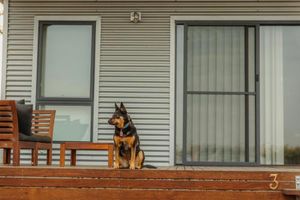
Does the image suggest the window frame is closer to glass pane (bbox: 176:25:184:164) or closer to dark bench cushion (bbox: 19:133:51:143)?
dark bench cushion (bbox: 19:133:51:143)

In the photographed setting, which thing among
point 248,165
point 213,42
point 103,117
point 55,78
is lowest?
point 248,165

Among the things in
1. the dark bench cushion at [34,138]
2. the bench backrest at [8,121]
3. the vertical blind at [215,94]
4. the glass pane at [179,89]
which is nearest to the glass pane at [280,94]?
the vertical blind at [215,94]

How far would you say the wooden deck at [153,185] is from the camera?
3.13 meters

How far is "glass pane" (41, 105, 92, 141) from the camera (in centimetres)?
636

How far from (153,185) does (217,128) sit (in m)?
3.25

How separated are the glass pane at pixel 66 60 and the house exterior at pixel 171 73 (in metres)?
0.01

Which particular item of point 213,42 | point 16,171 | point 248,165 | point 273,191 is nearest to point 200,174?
point 273,191

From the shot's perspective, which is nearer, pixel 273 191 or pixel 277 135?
pixel 273 191

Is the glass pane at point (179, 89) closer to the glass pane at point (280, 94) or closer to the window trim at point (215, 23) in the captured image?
the window trim at point (215, 23)

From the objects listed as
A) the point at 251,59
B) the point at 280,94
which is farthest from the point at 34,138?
the point at 280,94

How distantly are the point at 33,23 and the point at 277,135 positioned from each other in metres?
3.36

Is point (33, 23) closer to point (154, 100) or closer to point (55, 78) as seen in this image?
point (55, 78)

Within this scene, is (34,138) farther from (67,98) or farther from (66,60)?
(66,60)

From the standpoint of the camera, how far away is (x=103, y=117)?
6301mm
